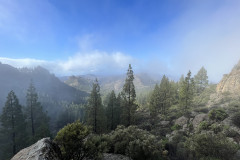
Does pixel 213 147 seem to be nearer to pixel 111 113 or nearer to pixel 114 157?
pixel 114 157

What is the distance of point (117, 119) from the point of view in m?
28.4

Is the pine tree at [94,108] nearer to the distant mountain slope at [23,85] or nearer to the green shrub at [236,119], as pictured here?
the green shrub at [236,119]

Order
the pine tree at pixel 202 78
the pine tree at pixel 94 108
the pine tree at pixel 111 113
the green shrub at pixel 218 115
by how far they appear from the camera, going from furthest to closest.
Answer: the pine tree at pixel 202 78
the pine tree at pixel 111 113
the pine tree at pixel 94 108
the green shrub at pixel 218 115

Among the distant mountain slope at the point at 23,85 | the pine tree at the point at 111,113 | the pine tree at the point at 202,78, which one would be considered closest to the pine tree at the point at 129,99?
the pine tree at the point at 111,113

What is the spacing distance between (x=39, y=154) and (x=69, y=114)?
77.0 m

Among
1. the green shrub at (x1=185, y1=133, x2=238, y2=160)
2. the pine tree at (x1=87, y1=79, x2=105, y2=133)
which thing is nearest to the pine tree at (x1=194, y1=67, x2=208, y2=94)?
the pine tree at (x1=87, y1=79, x2=105, y2=133)

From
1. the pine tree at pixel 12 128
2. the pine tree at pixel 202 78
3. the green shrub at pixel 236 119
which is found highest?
the pine tree at pixel 202 78

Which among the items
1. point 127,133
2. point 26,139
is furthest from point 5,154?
point 127,133

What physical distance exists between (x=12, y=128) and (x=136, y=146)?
76.6ft

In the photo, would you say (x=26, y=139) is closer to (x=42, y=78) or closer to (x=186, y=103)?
(x=186, y=103)

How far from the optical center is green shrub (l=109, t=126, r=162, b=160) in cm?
786

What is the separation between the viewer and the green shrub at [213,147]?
7.07 metres

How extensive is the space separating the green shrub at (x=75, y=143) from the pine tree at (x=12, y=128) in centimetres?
1942

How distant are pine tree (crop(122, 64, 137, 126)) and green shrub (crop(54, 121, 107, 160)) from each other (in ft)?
42.6
